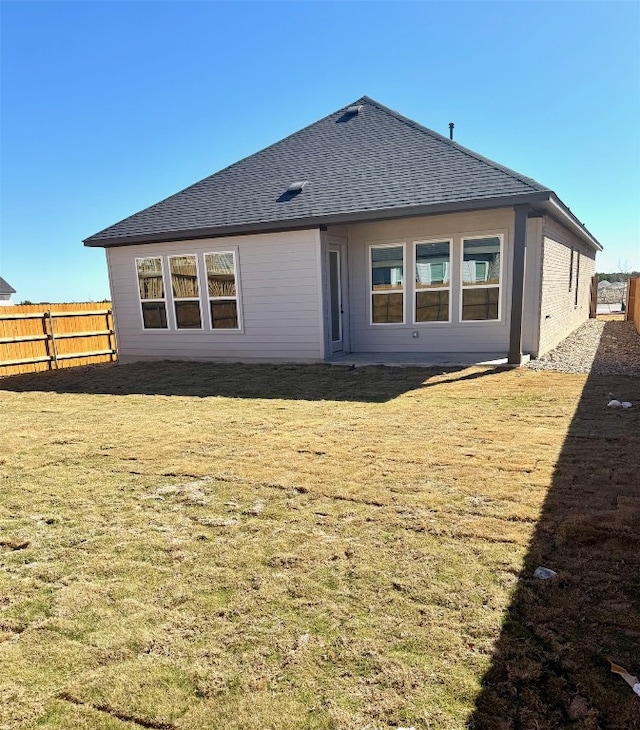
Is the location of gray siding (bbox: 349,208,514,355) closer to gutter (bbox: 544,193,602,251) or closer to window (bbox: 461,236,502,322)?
window (bbox: 461,236,502,322)

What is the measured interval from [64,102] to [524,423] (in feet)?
62.4

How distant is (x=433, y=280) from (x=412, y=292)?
20.6 inches

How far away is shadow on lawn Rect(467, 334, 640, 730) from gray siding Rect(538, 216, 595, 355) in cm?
708

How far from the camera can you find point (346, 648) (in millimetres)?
1911

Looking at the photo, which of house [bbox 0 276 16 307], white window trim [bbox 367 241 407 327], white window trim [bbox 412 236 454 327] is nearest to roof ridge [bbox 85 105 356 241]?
white window trim [bbox 367 241 407 327]

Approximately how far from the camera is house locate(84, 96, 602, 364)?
9211 millimetres

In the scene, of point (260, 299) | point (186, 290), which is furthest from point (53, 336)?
point (260, 299)

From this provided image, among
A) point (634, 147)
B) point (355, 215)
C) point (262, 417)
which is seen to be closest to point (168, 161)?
point (355, 215)

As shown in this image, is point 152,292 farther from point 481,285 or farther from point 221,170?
point 481,285

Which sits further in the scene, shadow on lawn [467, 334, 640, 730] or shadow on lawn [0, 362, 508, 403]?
shadow on lawn [0, 362, 508, 403]

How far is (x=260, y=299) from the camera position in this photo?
10391 mm

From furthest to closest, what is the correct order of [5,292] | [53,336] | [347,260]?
[5,292], [53,336], [347,260]

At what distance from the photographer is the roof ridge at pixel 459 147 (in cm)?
814

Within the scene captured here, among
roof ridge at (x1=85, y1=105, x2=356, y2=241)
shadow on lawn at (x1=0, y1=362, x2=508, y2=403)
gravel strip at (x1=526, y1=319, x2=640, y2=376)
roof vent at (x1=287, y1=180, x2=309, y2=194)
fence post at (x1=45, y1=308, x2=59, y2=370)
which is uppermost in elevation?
roof ridge at (x1=85, y1=105, x2=356, y2=241)
